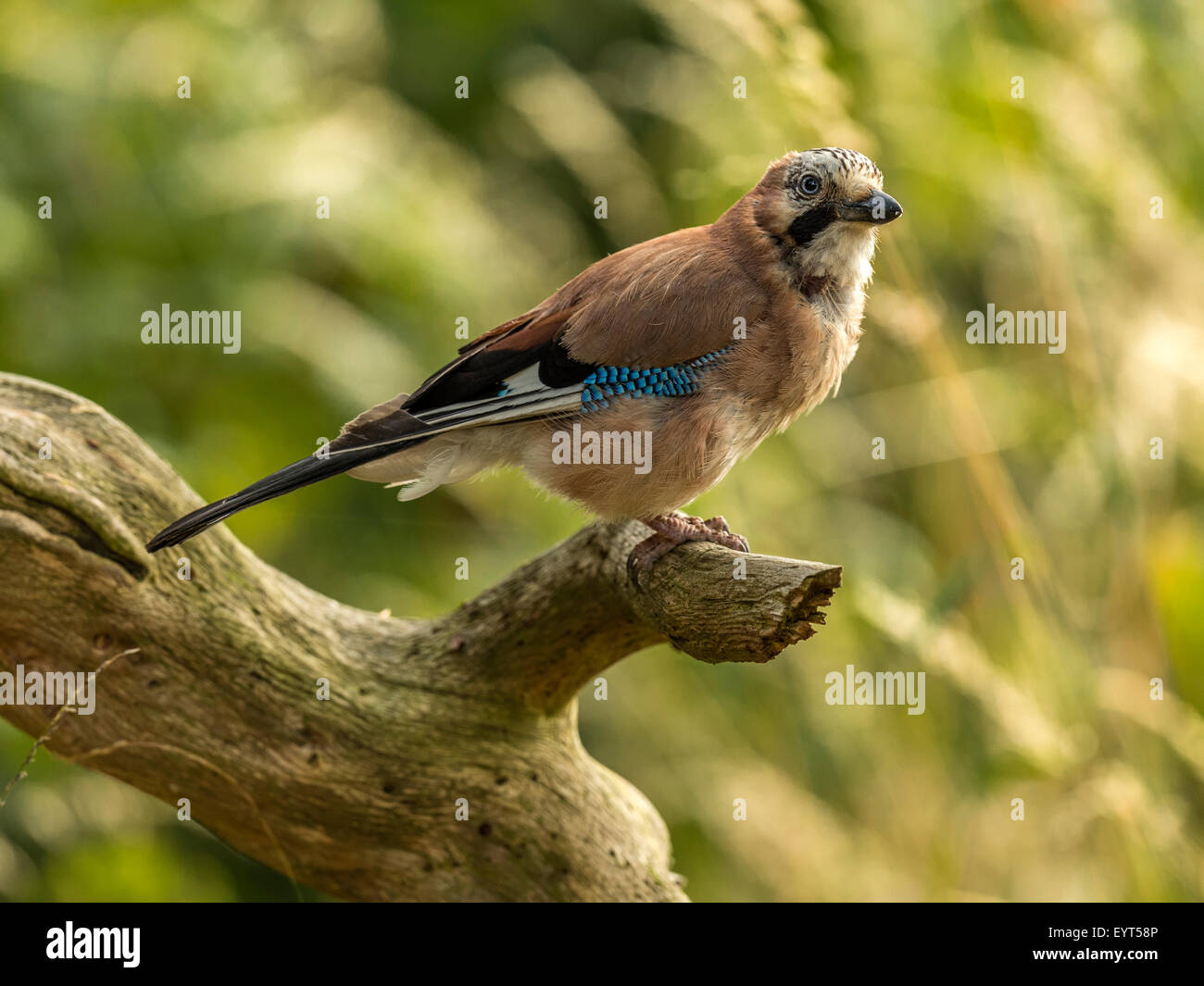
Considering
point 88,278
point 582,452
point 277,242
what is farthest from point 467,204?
point 582,452

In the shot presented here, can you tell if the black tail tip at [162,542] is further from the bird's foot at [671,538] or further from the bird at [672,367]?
the bird's foot at [671,538]

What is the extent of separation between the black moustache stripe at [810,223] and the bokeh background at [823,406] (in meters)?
0.59

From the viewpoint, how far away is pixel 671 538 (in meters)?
3.92

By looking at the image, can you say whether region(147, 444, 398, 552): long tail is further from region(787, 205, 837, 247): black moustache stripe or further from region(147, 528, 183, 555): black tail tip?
region(787, 205, 837, 247): black moustache stripe

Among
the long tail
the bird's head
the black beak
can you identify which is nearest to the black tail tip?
the long tail

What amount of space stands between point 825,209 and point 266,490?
178cm

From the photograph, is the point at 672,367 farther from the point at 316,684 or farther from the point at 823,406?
the point at 823,406

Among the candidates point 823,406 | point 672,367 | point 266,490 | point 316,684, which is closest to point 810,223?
point 672,367

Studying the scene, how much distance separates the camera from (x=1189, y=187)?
5668 millimetres

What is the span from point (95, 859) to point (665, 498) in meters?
3.33

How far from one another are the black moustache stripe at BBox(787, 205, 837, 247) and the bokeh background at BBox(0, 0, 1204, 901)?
1.93 ft

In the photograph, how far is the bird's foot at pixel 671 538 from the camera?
3.85 m

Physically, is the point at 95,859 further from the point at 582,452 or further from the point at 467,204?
the point at 467,204

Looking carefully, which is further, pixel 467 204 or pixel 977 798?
pixel 467 204
